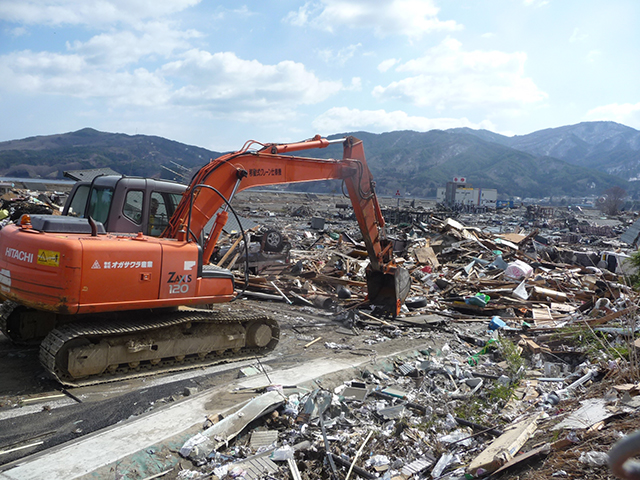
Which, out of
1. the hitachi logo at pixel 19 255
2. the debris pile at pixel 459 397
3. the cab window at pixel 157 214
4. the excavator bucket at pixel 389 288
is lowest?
the debris pile at pixel 459 397

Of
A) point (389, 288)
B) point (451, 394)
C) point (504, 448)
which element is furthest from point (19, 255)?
point (389, 288)

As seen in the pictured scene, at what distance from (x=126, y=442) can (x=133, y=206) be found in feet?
11.6

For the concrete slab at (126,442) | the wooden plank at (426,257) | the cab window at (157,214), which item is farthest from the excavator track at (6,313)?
the wooden plank at (426,257)

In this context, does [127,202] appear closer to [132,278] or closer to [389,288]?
[132,278]

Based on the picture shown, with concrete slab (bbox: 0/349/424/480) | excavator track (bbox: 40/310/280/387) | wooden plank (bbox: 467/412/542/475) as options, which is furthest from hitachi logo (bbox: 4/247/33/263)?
wooden plank (bbox: 467/412/542/475)

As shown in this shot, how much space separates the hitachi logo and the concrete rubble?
111 inches

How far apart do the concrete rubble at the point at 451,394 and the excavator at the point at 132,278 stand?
3.15 ft

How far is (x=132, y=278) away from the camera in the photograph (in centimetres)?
586

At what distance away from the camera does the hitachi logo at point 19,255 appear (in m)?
5.57

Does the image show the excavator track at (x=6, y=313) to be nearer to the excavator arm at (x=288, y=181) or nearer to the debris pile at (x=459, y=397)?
the excavator arm at (x=288, y=181)

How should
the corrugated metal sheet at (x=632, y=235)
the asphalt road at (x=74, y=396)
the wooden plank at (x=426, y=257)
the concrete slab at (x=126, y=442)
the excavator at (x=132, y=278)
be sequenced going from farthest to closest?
the corrugated metal sheet at (x=632, y=235)
the wooden plank at (x=426, y=257)
the excavator at (x=132, y=278)
the asphalt road at (x=74, y=396)
the concrete slab at (x=126, y=442)

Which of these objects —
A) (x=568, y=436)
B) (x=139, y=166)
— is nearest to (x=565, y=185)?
(x=139, y=166)

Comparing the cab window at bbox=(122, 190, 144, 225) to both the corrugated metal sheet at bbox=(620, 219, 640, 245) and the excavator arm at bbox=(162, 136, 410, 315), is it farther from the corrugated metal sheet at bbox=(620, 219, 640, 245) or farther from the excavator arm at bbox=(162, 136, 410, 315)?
the corrugated metal sheet at bbox=(620, 219, 640, 245)

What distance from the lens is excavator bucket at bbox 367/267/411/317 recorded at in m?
9.89
